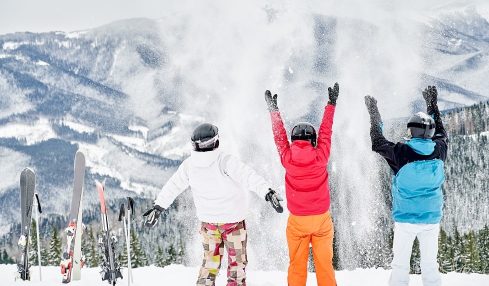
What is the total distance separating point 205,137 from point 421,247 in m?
2.87

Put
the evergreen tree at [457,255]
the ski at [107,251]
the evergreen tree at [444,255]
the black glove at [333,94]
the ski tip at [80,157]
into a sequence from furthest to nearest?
the evergreen tree at [457,255] → the evergreen tree at [444,255] → the ski tip at [80,157] → the ski at [107,251] → the black glove at [333,94]

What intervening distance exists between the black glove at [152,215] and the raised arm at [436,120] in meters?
3.57

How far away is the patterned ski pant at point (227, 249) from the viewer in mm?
6758

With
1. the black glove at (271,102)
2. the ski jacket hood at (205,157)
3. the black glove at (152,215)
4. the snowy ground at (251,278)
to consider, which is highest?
the black glove at (271,102)

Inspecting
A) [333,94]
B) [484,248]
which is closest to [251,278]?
[333,94]

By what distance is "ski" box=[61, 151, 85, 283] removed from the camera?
30.1 ft

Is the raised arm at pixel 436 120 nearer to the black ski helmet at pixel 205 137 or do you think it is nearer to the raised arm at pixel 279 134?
the raised arm at pixel 279 134

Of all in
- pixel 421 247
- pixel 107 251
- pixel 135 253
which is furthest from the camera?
pixel 135 253

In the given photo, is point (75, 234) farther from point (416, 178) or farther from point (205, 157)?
point (416, 178)

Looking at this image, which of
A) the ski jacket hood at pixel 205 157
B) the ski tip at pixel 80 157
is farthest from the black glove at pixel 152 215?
the ski tip at pixel 80 157

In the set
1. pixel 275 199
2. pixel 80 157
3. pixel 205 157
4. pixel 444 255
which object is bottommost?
pixel 444 255

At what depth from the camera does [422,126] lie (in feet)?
20.6

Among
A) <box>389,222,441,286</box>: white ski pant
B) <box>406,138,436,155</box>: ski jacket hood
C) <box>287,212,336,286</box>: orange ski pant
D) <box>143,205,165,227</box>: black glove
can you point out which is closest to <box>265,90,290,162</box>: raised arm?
<box>287,212,336,286</box>: orange ski pant

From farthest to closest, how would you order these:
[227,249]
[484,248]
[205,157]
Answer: [484,248], [227,249], [205,157]
